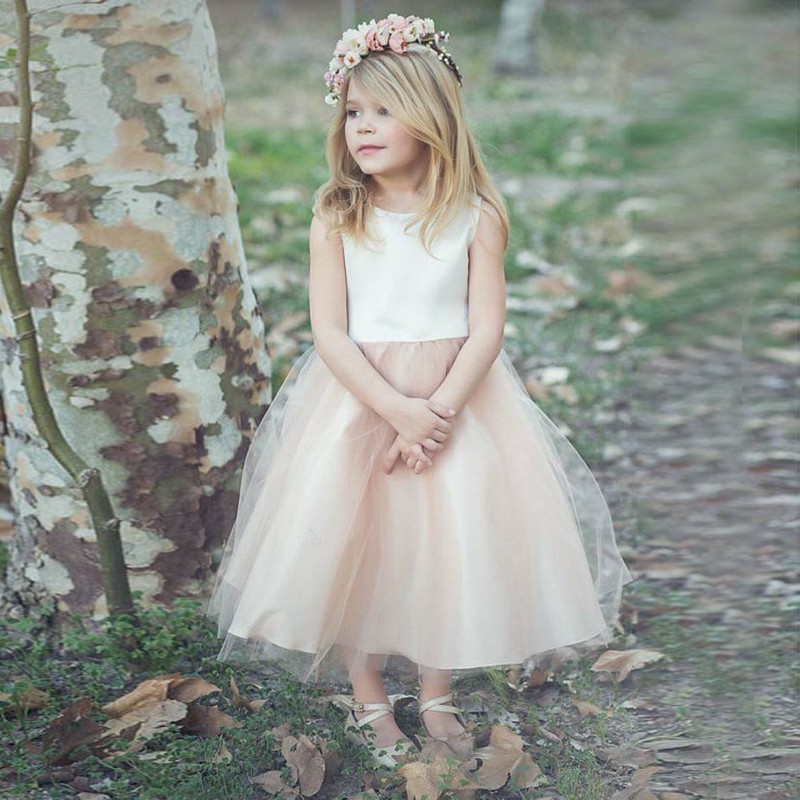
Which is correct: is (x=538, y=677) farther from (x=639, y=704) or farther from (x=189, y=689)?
(x=189, y=689)

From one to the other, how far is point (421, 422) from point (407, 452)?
66mm

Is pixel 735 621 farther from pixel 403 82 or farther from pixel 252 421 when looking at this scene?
pixel 403 82

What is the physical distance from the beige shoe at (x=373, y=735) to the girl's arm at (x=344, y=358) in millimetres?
538

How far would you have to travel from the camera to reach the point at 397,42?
2.31m

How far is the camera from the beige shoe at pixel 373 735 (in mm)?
2301

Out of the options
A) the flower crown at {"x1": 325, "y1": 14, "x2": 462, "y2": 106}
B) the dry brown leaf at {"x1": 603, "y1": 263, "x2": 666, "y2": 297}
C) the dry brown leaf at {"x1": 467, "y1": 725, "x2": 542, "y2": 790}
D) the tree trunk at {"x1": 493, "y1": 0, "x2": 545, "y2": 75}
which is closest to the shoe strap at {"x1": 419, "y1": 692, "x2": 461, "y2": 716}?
the dry brown leaf at {"x1": 467, "y1": 725, "x2": 542, "y2": 790}

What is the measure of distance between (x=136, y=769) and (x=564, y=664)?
998 mm

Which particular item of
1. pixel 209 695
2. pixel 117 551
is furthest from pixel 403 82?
pixel 209 695

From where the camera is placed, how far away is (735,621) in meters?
2.88

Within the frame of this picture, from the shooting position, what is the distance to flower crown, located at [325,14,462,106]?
232 cm

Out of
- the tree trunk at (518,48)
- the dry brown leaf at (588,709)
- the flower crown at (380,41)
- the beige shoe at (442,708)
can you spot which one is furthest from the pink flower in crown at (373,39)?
the tree trunk at (518,48)

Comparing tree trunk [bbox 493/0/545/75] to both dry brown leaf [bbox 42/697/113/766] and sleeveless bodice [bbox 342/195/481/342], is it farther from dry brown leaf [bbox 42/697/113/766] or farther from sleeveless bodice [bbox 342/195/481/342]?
dry brown leaf [bbox 42/697/113/766]

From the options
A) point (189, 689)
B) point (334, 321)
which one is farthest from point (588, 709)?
point (334, 321)

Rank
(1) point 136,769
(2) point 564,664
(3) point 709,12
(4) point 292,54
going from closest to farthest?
(3) point 709,12 → (1) point 136,769 → (2) point 564,664 → (4) point 292,54
